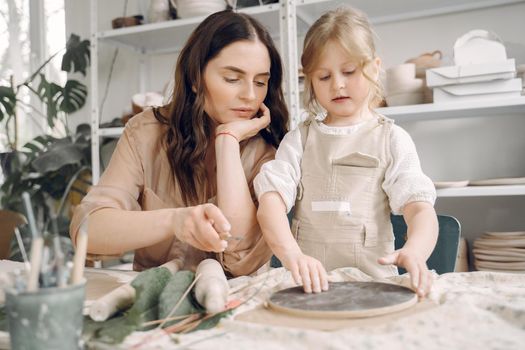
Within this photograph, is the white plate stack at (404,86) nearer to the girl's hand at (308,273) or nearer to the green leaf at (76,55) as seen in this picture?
the girl's hand at (308,273)

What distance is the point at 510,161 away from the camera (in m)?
2.28

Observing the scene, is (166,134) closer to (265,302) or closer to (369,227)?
(369,227)

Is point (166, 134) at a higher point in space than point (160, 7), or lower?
lower

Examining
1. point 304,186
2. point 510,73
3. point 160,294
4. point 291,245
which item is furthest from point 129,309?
point 510,73

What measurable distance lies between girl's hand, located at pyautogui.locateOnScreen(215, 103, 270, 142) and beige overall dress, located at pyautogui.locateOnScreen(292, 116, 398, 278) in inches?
7.6

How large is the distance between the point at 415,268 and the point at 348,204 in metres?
0.32

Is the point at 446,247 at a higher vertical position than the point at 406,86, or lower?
lower

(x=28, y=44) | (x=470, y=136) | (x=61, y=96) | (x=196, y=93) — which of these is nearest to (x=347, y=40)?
(x=196, y=93)

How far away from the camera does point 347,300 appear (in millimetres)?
674

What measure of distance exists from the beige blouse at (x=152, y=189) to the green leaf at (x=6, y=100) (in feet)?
6.09

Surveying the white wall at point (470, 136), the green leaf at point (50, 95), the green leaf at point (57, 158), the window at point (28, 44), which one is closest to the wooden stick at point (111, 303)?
the white wall at point (470, 136)

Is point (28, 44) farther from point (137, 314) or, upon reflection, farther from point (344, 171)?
point (137, 314)

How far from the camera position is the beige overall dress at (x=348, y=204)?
3.54ft

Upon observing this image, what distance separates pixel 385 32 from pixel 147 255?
1.76 meters
